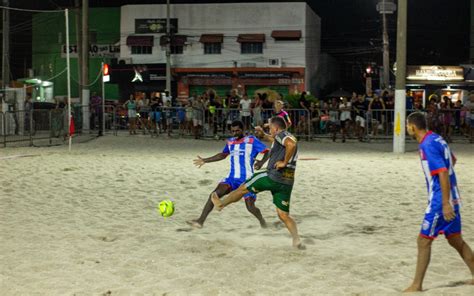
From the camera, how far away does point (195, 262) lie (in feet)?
23.0

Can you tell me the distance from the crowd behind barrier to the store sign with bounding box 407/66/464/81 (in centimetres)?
1738

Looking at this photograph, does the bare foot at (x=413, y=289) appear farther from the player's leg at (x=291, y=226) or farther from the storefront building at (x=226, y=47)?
the storefront building at (x=226, y=47)

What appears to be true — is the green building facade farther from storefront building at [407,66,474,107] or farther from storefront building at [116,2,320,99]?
storefront building at [407,66,474,107]

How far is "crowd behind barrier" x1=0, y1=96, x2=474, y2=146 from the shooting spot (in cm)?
2411

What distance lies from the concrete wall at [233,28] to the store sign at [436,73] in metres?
10.5

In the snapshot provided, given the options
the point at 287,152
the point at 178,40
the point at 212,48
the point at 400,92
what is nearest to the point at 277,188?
the point at 287,152

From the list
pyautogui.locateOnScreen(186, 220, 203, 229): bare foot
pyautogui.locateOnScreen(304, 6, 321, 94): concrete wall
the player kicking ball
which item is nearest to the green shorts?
pyautogui.locateOnScreen(186, 220, 203, 229): bare foot

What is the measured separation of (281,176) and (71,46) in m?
52.6

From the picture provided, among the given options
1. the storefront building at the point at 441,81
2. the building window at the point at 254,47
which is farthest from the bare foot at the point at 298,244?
the building window at the point at 254,47

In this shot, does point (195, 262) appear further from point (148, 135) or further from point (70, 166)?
point (148, 135)

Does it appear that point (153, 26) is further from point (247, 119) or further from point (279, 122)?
point (279, 122)

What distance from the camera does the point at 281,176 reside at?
758 centimetres

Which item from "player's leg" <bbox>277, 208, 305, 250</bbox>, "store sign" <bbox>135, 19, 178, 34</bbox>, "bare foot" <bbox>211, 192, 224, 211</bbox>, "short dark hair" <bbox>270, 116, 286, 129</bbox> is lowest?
"player's leg" <bbox>277, 208, 305, 250</bbox>

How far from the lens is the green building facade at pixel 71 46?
56.8 meters
